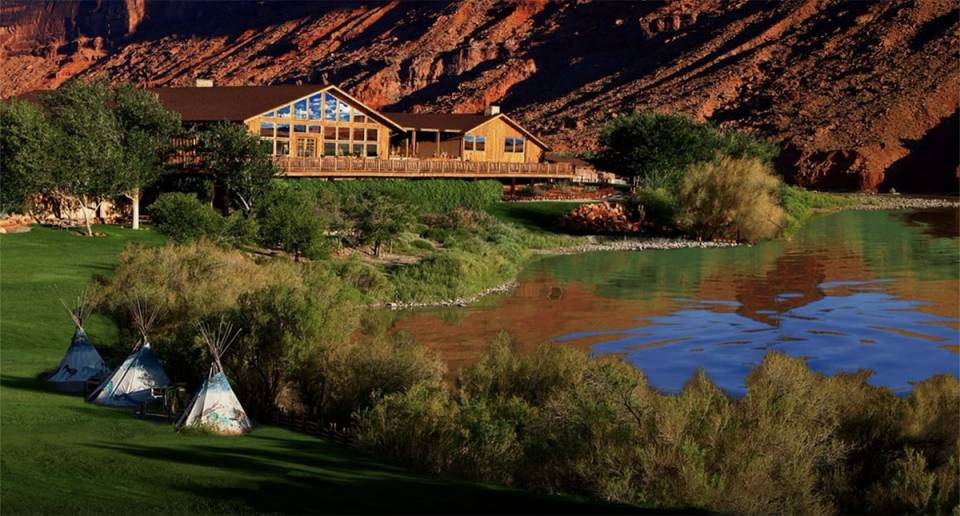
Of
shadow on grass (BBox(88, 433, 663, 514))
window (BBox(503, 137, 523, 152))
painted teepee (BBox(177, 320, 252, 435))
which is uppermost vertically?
window (BBox(503, 137, 523, 152))

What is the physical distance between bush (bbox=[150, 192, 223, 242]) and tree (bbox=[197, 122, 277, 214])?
6.49 metres

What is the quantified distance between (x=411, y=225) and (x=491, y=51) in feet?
360

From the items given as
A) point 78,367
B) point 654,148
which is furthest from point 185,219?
point 654,148

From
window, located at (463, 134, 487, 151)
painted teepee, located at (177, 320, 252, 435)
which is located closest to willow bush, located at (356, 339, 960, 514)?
painted teepee, located at (177, 320, 252, 435)

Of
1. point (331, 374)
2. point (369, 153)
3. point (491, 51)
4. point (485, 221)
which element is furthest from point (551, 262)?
point (491, 51)

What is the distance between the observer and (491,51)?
6289 inches

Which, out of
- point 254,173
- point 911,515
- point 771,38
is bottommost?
point 911,515

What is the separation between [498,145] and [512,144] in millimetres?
1272

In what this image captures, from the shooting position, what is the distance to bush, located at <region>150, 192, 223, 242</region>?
4141 cm

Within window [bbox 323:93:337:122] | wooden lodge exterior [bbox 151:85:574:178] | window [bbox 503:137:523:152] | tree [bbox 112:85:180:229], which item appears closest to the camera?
tree [bbox 112:85:180:229]

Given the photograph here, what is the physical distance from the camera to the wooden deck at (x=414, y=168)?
56.3 metres

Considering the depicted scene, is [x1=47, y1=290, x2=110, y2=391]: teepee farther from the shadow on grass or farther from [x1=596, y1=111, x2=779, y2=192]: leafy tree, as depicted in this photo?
[x1=596, y1=111, x2=779, y2=192]: leafy tree

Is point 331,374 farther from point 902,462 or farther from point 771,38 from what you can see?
point 771,38

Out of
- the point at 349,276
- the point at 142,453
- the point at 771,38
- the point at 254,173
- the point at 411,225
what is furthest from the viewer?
the point at 771,38
